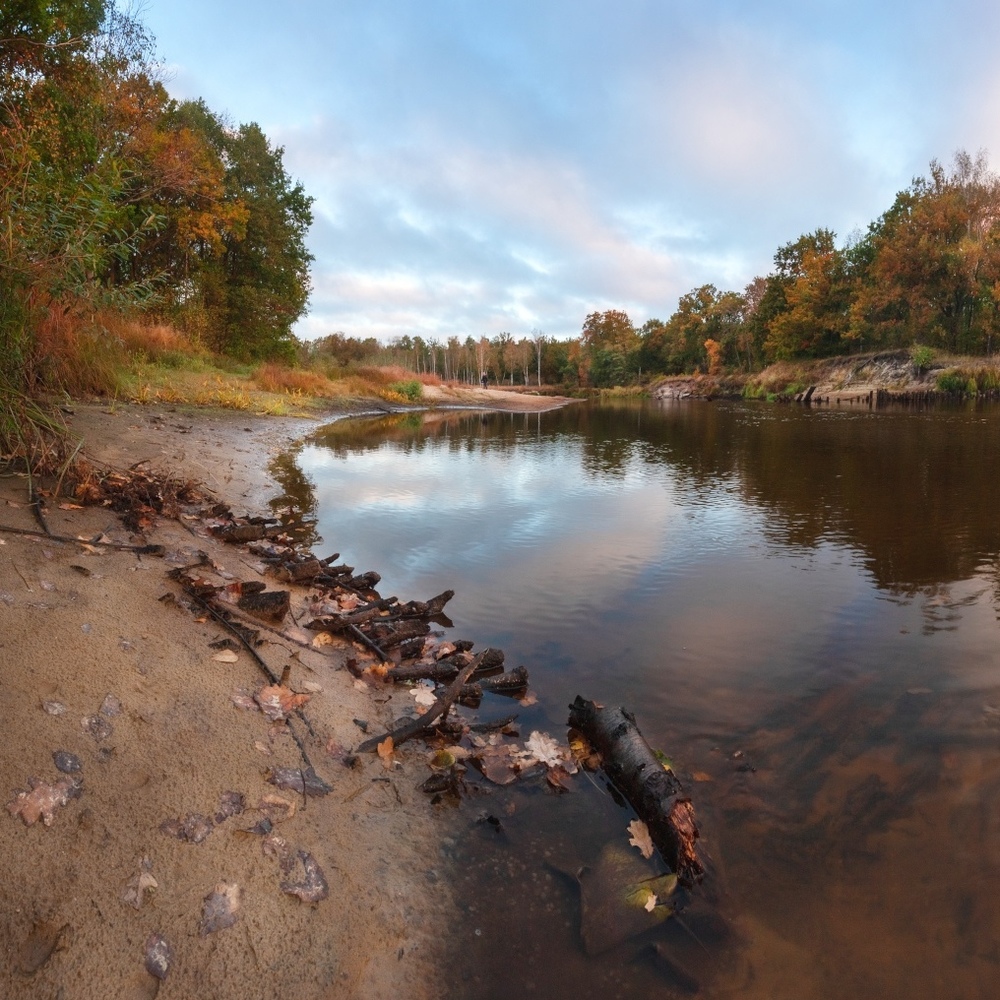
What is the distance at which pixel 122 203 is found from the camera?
8.79 metres

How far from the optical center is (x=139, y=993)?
6.31ft

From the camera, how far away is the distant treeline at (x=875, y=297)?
152 feet

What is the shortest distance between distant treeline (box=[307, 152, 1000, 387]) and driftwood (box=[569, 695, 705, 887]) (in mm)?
49615

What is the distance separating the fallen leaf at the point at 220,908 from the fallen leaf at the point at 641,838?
1.81m

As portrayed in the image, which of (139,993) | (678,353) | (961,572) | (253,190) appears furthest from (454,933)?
(678,353)

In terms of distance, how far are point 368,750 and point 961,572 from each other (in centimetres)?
695

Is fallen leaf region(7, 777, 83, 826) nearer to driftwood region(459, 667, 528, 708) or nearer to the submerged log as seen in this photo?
the submerged log

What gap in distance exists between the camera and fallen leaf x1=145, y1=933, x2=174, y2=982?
1990mm

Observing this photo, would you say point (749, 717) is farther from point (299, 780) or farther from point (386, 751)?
point (299, 780)

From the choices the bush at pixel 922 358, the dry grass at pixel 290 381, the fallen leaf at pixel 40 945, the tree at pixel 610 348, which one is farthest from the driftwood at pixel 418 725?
the tree at pixel 610 348

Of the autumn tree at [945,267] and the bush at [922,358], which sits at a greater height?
the autumn tree at [945,267]

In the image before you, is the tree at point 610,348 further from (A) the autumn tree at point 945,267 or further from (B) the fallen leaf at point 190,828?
(B) the fallen leaf at point 190,828

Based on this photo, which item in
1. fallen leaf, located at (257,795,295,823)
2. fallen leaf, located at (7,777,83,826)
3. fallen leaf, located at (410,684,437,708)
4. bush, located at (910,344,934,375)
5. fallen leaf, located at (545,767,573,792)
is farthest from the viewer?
bush, located at (910,344,934,375)

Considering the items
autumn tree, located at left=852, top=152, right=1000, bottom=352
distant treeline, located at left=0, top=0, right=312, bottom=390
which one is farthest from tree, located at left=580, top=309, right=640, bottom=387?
distant treeline, located at left=0, top=0, right=312, bottom=390
